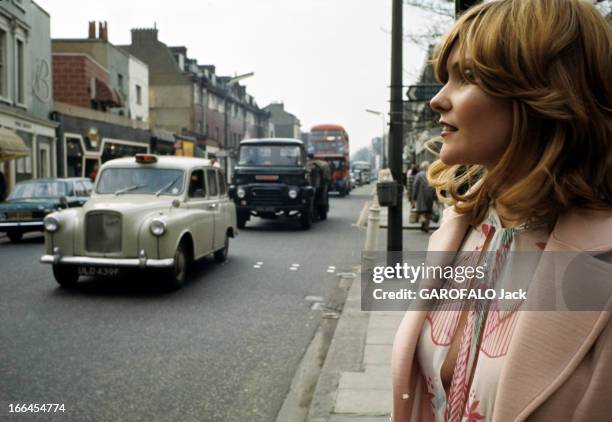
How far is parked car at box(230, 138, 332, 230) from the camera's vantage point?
55.2 feet

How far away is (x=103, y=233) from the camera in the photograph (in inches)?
309

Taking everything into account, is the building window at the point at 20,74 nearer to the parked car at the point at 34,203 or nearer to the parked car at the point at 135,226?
the parked car at the point at 34,203

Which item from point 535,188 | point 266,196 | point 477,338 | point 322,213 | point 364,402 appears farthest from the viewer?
point 322,213

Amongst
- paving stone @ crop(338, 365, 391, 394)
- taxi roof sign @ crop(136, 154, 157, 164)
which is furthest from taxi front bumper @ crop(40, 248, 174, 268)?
paving stone @ crop(338, 365, 391, 394)

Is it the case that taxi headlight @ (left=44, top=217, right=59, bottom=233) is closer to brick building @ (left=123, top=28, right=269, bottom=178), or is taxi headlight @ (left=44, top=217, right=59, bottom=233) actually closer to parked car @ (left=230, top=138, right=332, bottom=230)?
parked car @ (left=230, top=138, right=332, bottom=230)

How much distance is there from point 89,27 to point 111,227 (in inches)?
1271

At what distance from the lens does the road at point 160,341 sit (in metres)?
4.20

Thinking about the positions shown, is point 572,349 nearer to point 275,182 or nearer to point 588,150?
point 588,150

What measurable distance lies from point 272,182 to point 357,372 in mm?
12616

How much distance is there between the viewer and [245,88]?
75.3m

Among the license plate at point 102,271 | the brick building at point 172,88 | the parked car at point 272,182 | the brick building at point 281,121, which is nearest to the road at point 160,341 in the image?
the license plate at point 102,271

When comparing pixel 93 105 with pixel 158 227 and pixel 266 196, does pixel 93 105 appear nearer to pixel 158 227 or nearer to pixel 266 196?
pixel 266 196

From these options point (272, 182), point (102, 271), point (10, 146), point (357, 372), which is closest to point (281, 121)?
point (10, 146)

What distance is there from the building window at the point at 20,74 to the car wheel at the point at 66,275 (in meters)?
17.5
